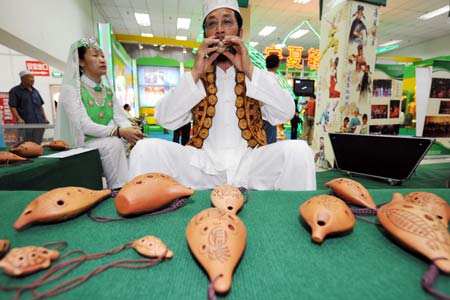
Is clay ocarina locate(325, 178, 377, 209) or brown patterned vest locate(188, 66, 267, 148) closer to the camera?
clay ocarina locate(325, 178, 377, 209)

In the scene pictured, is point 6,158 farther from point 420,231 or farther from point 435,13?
point 435,13

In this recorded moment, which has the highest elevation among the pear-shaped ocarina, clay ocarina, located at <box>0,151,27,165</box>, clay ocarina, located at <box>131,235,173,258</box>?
clay ocarina, located at <box>0,151,27,165</box>

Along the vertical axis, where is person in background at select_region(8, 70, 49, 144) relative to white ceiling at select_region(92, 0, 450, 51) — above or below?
below

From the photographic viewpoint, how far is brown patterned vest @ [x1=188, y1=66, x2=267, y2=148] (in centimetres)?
148

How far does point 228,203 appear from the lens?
25.5 inches

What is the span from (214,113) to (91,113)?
135 cm

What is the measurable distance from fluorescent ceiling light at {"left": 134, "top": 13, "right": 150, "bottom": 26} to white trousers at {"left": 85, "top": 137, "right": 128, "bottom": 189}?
726 cm

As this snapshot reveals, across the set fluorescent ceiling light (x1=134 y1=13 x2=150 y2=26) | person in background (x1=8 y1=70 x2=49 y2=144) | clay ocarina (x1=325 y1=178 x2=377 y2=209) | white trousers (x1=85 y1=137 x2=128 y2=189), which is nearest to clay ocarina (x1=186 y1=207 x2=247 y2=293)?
clay ocarina (x1=325 y1=178 x2=377 y2=209)

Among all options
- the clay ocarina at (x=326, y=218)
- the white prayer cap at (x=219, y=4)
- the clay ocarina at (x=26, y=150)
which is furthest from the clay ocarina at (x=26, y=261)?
A: the white prayer cap at (x=219, y=4)

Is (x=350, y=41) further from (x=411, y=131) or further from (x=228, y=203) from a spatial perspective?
(x=411, y=131)

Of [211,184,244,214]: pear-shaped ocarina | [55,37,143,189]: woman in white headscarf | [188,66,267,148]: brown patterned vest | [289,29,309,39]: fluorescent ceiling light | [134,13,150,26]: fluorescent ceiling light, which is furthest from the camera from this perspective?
[289,29,309,39]: fluorescent ceiling light

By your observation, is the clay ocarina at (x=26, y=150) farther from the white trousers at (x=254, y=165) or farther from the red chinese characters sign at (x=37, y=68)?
the red chinese characters sign at (x=37, y=68)

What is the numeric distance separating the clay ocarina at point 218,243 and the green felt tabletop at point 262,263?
0.03 meters

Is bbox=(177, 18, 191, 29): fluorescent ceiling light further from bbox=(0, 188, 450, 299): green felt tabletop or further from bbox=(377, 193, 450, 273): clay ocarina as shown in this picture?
bbox=(377, 193, 450, 273): clay ocarina
